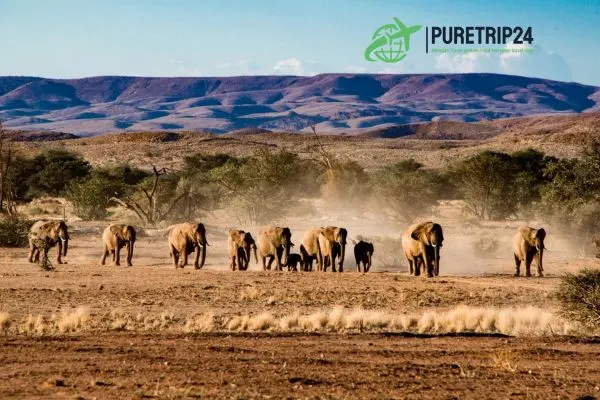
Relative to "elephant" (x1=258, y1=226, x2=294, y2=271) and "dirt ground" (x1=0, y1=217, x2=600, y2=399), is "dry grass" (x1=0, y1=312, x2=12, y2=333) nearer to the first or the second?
"dirt ground" (x1=0, y1=217, x2=600, y2=399)

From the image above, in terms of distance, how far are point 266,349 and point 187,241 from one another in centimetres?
1718

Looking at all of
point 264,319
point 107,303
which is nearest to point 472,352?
point 264,319

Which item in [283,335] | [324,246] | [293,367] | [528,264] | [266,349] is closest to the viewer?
[293,367]

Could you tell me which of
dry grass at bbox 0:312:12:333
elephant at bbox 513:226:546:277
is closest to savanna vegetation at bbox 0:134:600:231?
elephant at bbox 513:226:546:277

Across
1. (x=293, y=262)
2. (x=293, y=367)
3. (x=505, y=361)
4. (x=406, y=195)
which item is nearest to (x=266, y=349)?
(x=293, y=367)

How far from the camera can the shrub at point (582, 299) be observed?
18.2 metres

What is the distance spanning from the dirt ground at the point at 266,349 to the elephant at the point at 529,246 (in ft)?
10.4

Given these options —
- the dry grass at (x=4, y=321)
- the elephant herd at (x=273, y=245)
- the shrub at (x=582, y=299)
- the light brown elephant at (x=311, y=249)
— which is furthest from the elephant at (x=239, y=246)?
the dry grass at (x=4, y=321)

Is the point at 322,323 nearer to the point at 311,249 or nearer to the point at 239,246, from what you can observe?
the point at 239,246

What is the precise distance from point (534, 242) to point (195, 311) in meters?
13.6

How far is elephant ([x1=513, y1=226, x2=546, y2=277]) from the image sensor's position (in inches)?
1163

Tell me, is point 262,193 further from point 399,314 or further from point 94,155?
point 94,155

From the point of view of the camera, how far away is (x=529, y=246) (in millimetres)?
29984

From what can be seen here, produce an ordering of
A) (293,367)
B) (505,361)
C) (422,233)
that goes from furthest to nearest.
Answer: (422,233), (505,361), (293,367)
